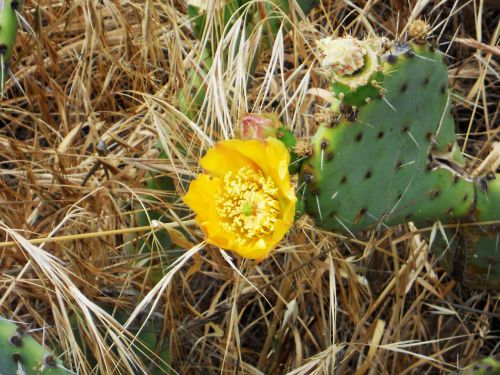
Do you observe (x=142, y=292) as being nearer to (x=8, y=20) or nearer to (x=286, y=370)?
(x=286, y=370)

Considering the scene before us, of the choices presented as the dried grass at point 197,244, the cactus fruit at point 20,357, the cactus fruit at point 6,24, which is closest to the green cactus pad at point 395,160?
the dried grass at point 197,244

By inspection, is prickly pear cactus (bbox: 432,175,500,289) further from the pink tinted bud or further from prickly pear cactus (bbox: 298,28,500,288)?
the pink tinted bud

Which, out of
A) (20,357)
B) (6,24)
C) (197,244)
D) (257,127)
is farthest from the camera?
(197,244)

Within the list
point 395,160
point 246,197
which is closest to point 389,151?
point 395,160

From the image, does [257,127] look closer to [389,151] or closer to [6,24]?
[389,151]

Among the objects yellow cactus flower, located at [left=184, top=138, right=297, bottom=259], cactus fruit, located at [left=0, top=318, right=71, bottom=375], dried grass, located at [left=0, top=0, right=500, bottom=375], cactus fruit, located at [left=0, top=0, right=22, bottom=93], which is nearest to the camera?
yellow cactus flower, located at [left=184, top=138, right=297, bottom=259]

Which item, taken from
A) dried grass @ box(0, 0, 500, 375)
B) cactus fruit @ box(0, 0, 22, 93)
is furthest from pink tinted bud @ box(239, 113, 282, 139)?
cactus fruit @ box(0, 0, 22, 93)

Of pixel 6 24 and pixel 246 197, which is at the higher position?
pixel 6 24
